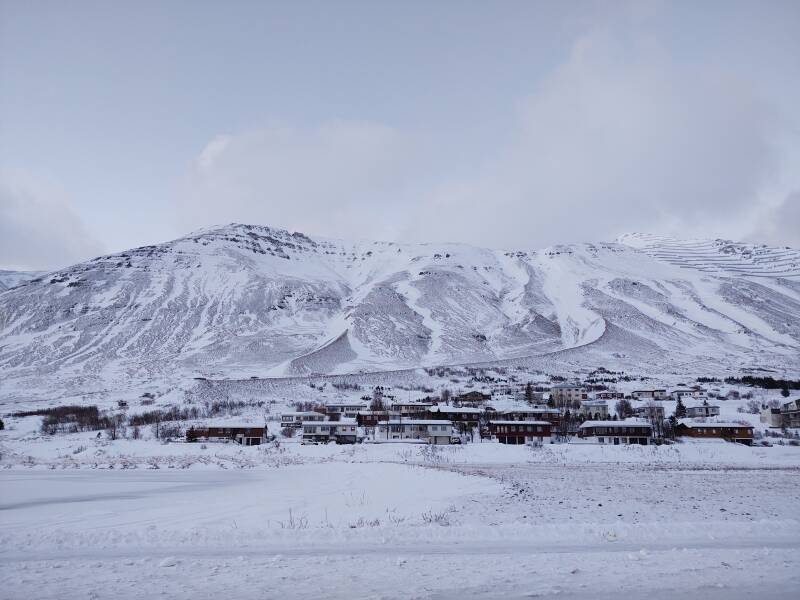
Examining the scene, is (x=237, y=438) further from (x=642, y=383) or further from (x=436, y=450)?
(x=642, y=383)

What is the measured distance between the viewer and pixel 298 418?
92.1m

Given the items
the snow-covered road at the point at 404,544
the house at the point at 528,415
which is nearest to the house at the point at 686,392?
the house at the point at 528,415

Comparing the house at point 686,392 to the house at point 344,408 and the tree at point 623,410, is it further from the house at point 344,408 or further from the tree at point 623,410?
the house at point 344,408

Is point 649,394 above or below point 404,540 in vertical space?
above

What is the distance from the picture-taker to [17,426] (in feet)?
283

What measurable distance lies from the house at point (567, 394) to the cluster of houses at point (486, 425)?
28.4 ft

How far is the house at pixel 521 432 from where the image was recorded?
7994cm

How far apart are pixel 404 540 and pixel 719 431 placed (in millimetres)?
73902

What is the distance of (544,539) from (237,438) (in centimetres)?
6823

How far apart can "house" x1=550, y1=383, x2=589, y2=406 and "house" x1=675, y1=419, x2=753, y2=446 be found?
35.5 meters

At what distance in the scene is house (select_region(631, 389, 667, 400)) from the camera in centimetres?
12424

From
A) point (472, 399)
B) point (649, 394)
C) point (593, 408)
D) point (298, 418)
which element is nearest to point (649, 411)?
point (593, 408)

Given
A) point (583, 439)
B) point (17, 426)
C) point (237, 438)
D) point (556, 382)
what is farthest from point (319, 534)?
point (556, 382)

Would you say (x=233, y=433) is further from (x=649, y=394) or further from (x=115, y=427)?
(x=649, y=394)
